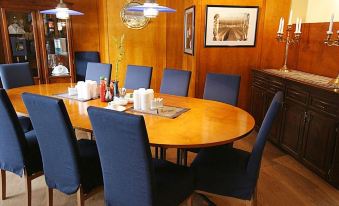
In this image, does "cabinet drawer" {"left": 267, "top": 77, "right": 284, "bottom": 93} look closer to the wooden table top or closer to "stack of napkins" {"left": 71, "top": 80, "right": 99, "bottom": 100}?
the wooden table top

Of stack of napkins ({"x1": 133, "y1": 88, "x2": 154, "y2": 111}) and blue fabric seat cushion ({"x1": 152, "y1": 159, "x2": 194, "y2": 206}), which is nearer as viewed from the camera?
blue fabric seat cushion ({"x1": 152, "y1": 159, "x2": 194, "y2": 206})

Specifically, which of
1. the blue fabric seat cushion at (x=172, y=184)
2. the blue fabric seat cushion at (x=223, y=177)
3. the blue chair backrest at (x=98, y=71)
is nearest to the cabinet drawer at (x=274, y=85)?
the blue fabric seat cushion at (x=223, y=177)

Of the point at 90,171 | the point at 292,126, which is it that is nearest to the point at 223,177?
the point at 90,171

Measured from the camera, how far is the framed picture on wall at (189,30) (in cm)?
386

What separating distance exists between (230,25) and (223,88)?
4.28ft

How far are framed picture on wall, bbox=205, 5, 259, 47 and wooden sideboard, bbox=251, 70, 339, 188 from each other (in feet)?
1.98

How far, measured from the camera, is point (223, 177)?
1.79 m

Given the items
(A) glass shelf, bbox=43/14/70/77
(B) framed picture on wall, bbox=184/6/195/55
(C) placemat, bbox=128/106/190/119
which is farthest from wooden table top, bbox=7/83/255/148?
(A) glass shelf, bbox=43/14/70/77

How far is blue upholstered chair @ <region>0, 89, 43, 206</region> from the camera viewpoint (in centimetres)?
193

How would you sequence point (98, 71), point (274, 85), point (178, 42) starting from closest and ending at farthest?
point (274, 85) < point (98, 71) < point (178, 42)

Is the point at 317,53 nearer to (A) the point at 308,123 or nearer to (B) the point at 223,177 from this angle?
(A) the point at 308,123

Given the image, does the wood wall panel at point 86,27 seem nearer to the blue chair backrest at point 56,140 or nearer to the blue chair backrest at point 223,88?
the blue chair backrest at point 223,88

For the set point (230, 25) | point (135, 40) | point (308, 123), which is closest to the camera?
point (308, 123)

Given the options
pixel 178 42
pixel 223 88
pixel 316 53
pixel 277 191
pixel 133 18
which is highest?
pixel 133 18
